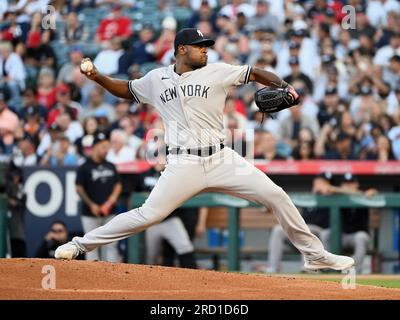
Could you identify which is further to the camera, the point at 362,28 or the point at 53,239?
the point at 362,28

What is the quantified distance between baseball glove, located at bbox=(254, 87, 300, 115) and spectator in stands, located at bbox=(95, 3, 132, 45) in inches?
349

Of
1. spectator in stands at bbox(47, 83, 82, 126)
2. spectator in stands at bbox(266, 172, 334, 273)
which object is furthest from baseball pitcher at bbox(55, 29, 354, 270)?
spectator in stands at bbox(47, 83, 82, 126)

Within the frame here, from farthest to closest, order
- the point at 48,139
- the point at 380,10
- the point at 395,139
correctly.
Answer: the point at 380,10 < the point at 48,139 < the point at 395,139

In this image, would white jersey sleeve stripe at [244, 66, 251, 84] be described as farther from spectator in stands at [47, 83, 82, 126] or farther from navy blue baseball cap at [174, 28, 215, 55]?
spectator in stands at [47, 83, 82, 126]

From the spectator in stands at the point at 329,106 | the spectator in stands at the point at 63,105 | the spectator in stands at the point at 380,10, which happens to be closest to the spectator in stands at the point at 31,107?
the spectator in stands at the point at 63,105

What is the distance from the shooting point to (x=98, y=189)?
1235cm

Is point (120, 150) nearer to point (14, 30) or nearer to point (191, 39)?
point (14, 30)

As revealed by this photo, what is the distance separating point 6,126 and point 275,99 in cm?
839

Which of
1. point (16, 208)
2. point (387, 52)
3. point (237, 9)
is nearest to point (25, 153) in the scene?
point (16, 208)
